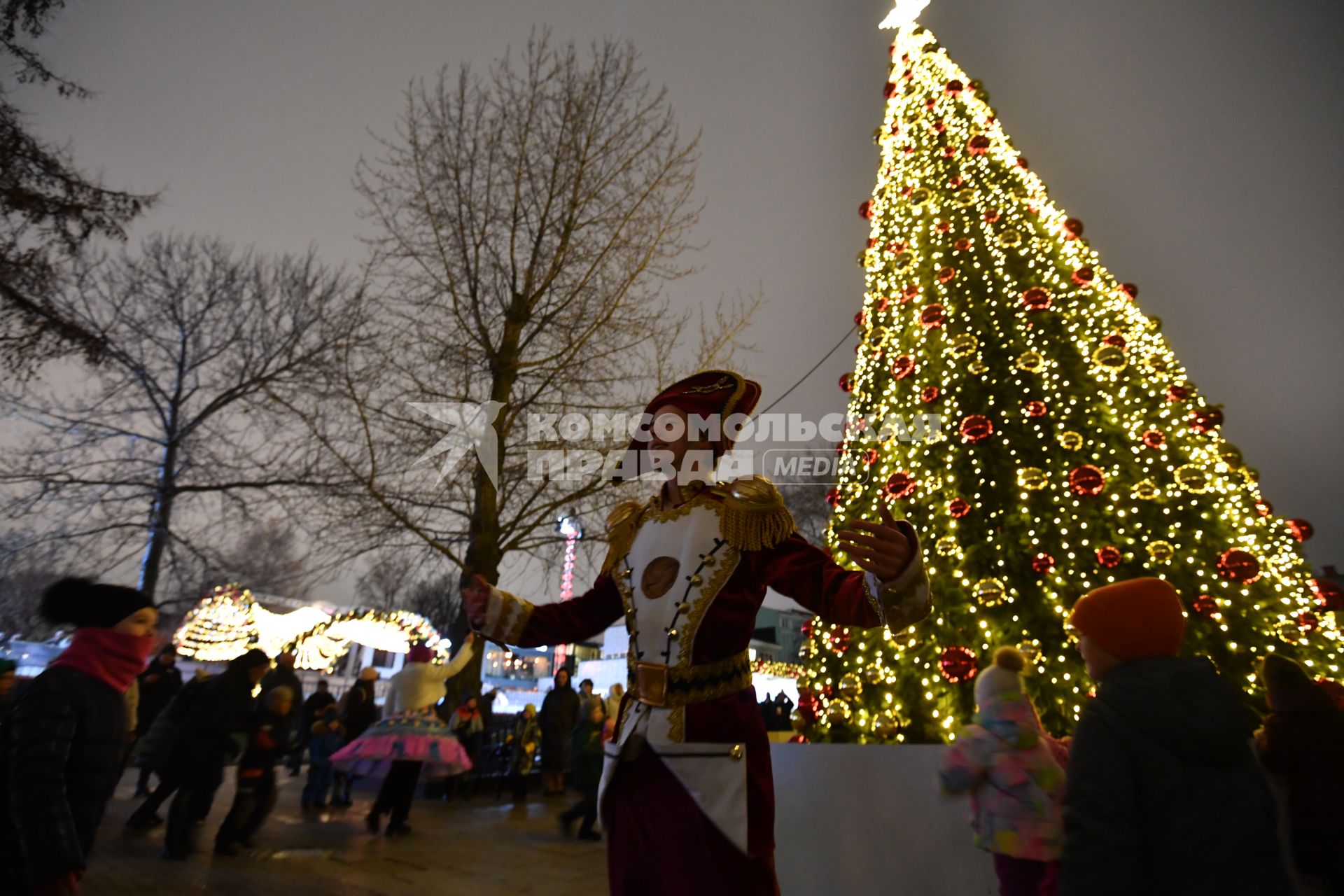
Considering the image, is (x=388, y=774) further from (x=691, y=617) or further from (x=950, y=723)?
(x=691, y=617)

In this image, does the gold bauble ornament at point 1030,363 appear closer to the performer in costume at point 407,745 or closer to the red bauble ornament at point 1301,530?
the red bauble ornament at point 1301,530

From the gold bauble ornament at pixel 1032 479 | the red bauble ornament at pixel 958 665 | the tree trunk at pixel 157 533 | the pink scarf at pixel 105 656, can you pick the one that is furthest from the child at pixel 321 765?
the gold bauble ornament at pixel 1032 479

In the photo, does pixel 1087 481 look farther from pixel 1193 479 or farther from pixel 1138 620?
pixel 1138 620

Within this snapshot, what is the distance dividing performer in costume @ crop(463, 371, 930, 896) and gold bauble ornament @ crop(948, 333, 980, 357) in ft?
12.2

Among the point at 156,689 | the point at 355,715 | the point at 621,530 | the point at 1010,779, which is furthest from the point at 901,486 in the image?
the point at 156,689

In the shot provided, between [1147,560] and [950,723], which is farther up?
[1147,560]

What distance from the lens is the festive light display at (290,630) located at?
11797 millimetres

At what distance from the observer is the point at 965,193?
20.9 ft

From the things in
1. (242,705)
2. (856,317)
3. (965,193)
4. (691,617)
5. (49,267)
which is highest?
(965,193)

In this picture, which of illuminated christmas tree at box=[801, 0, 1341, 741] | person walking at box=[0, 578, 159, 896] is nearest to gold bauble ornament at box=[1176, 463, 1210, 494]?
illuminated christmas tree at box=[801, 0, 1341, 741]

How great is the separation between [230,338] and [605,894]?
41.6 ft

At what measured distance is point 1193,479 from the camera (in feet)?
16.0

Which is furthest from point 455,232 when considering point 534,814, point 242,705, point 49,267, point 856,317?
point 534,814

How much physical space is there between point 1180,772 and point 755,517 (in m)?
1.28
